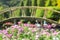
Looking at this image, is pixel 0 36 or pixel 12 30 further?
pixel 12 30

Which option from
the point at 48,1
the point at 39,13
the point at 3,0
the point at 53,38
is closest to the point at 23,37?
the point at 53,38

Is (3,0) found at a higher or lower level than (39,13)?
lower

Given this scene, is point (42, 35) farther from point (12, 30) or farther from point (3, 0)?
point (3, 0)

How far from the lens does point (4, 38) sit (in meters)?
5.21

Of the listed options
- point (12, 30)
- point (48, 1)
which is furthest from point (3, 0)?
point (12, 30)

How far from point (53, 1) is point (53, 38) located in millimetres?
18023

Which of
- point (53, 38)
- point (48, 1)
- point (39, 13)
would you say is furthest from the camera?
point (48, 1)

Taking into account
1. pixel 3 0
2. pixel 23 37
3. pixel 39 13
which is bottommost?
pixel 3 0

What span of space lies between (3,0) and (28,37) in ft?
131

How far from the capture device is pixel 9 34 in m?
5.55

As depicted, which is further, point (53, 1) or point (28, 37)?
point (53, 1)

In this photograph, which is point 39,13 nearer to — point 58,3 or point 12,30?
point 58,3

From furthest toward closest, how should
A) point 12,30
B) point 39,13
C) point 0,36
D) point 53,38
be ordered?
point 39,13
point 12,30
point 0,36
point 53,38

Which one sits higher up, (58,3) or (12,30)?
(12,30)
